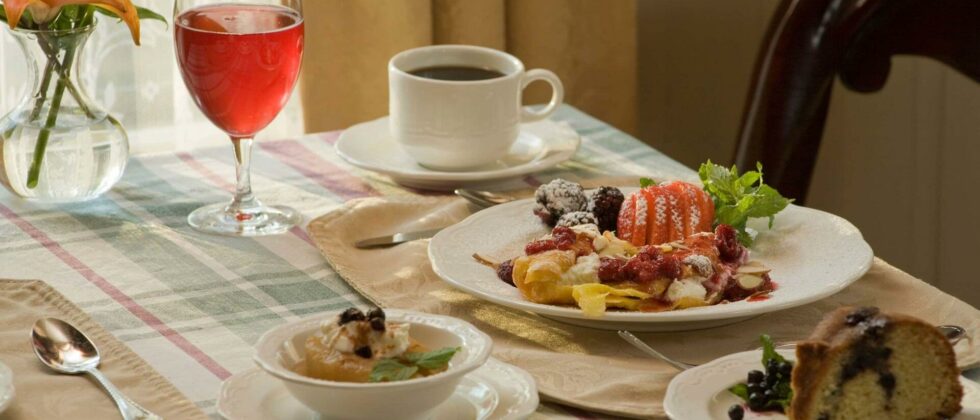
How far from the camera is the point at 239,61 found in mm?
1299

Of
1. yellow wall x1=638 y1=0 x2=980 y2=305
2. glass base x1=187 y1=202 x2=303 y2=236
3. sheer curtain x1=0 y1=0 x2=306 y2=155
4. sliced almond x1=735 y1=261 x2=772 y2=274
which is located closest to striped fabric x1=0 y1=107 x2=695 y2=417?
glass base x1=187 y1=202 x2=303 y2=236

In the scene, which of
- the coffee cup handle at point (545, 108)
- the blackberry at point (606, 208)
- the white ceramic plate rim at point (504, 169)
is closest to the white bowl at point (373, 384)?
the blackberry at point (606, 208)

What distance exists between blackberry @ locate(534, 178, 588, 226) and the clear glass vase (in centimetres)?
47

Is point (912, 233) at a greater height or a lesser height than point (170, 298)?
lesser

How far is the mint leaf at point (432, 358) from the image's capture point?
0.80 meters

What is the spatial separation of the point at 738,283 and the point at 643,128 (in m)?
Result: 1.83

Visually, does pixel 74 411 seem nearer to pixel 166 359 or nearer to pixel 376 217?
pixel 166 359

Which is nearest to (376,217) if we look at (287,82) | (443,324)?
(287,82)

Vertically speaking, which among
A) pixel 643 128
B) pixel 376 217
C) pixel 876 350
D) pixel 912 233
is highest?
pixel 876 350

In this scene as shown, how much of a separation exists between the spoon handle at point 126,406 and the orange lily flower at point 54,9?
451 mm

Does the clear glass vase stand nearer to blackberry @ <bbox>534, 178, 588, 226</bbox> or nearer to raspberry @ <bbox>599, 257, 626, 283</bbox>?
blackberry @ <bbox>534, 178, 588, 226</bbox>

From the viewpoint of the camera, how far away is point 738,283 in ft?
3.44

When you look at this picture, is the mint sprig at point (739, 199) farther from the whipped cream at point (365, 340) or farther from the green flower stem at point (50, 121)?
the green flower stem at point (50, 121)

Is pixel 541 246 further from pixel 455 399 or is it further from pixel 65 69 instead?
pixel 65 69
